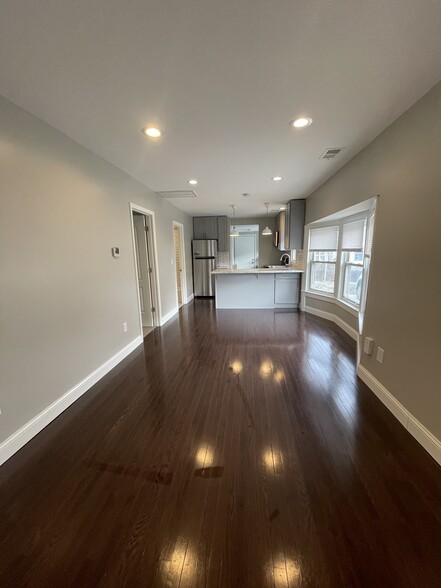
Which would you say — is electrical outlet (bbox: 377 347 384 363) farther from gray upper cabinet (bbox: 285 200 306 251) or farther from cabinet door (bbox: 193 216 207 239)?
Answer: cabinet door (bbox: 193 216 207 239)

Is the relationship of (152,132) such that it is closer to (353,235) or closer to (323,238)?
(353,235)

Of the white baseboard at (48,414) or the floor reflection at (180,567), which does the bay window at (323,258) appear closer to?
the white baseboard at (48,414)

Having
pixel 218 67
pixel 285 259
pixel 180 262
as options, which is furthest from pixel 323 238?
pixel 218 67

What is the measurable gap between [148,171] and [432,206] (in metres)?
3.17

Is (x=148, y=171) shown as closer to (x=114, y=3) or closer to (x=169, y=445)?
(x=114, y=3)

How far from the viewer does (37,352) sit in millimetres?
1902

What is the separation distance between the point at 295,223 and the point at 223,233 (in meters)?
2.44

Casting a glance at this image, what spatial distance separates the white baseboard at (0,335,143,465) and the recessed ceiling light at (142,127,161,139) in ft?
8.37

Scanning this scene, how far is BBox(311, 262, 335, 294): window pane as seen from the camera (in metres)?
4.77

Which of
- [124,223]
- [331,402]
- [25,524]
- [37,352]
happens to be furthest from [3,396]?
[331,402]

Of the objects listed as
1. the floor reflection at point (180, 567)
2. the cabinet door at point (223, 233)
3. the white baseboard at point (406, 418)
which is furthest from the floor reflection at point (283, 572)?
the cabinet door at point (223, 233)

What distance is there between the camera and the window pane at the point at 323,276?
4769 millimetres

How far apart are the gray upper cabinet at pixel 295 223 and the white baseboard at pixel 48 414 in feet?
14.6

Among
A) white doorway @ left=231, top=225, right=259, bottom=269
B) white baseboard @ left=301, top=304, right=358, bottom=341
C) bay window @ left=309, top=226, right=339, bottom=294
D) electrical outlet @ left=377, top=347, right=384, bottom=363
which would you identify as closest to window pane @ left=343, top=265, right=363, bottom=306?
bay window @ left=309, top=226, right=339, bottom=294
